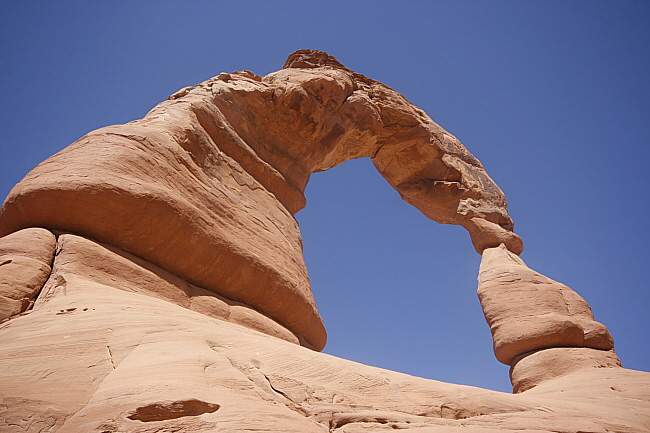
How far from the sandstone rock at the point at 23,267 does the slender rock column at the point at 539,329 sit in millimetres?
8625

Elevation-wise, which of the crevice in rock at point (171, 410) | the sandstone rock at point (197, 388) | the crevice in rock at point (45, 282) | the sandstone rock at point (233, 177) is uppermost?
the sandstone rock at point (233, 177)

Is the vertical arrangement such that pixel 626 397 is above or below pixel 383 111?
below

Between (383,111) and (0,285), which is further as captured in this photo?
(383,111)

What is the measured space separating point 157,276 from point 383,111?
9668mm

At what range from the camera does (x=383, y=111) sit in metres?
14.3

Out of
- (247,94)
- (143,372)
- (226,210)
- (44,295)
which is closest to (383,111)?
(247,94)

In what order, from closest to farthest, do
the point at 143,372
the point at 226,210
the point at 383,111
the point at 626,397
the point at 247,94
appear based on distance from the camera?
the point at 143,372 → the point at 626,397 → the point at 226,210 → the point at 247,94 → the point at 383,111

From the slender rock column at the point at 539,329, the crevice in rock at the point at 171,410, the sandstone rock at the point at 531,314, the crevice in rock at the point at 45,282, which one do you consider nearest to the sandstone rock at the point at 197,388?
the crevice in rock at the point at 171,410

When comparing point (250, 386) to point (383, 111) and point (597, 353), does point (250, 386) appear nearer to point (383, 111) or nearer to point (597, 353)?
point (597, 353)

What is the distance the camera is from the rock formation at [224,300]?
10.0ft

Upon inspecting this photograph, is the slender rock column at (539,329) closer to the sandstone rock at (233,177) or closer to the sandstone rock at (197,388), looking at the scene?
the sandstone rock at (233,177)

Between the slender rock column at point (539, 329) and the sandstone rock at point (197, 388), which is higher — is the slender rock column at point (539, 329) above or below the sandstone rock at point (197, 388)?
above

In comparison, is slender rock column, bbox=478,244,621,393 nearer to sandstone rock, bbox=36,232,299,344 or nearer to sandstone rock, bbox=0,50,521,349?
sandstone rock, bbox=0,50,521,349

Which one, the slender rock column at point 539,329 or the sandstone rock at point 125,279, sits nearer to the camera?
the sandstone rock at point 125,279
